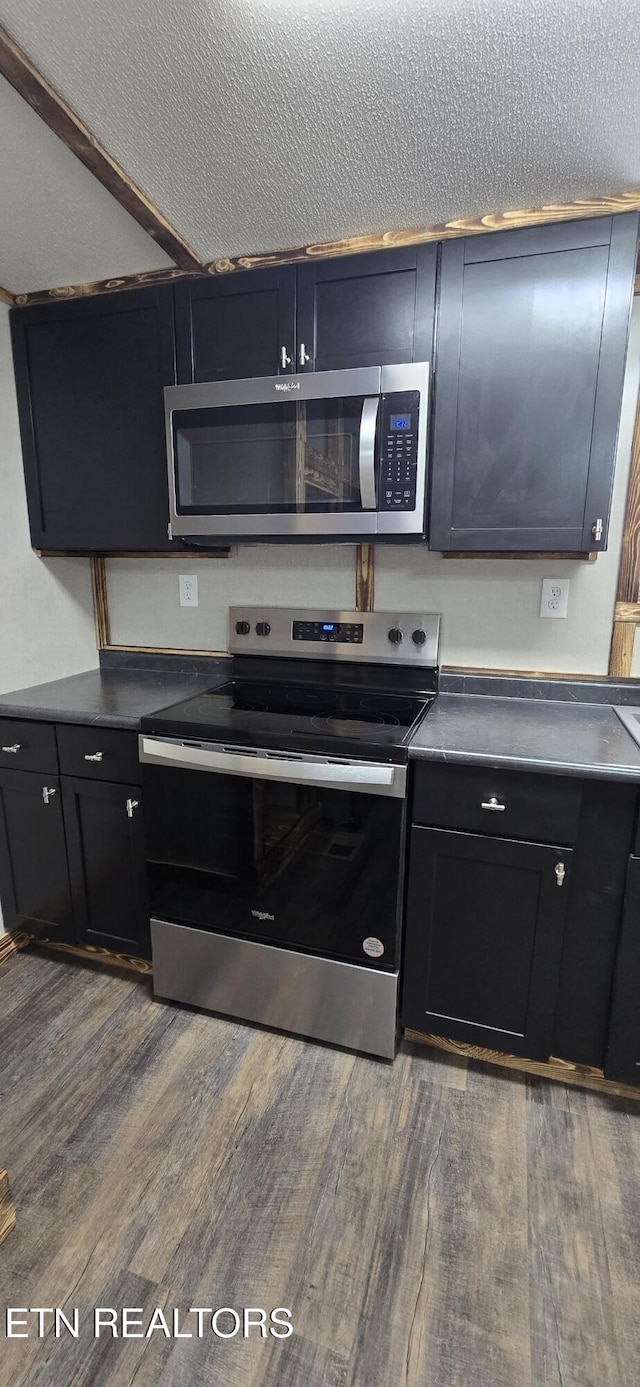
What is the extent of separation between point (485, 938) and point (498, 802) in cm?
37

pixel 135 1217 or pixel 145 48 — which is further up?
pixel 145 48

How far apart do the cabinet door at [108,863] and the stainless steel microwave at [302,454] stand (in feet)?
2.75

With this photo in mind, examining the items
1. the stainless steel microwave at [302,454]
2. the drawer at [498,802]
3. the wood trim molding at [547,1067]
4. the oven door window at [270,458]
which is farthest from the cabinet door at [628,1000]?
the oven door window at [270,458]

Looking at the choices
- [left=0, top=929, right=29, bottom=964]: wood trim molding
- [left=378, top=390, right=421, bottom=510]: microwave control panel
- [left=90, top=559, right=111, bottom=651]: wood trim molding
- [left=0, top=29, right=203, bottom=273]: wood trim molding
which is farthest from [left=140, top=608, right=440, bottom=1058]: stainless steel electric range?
[left=0, top=29, right=203, bottom=273]: wood trim molding

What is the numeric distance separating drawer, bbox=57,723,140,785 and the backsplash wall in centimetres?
63

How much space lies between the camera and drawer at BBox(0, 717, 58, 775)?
1904 millimetres

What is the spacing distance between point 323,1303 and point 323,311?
2243mm

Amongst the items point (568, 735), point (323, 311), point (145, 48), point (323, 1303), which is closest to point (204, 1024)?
point (323, 1303)

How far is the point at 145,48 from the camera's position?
1.11m

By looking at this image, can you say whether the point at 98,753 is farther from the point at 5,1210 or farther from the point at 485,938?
the point at 485,938

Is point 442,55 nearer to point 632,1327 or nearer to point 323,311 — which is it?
point 323,311

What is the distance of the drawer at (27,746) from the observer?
1904 millimetres

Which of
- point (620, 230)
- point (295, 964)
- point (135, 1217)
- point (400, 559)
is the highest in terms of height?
point (620, 230)

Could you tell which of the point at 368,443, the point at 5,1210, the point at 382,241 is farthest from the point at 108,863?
the point at 382,241
